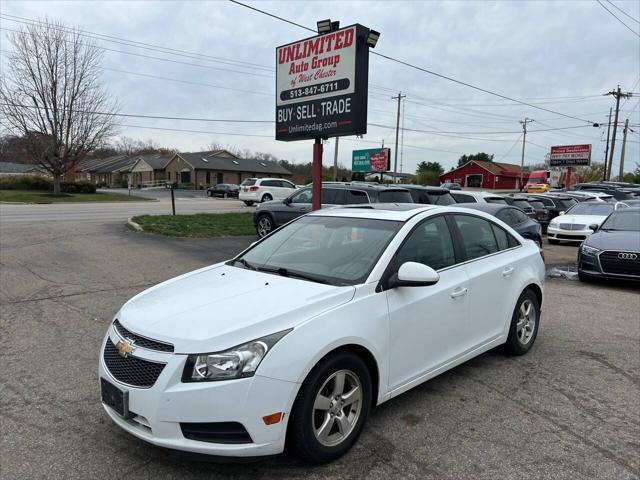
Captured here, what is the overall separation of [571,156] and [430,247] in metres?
45.2

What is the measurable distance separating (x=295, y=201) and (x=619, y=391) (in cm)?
1018

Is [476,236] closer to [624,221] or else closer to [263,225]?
[624,221]

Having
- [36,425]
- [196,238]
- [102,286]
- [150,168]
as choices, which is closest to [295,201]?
[196,238]

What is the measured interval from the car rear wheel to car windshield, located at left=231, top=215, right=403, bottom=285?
29.2 ft

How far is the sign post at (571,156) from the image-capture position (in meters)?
41.6

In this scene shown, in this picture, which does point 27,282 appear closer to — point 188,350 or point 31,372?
point 31,372

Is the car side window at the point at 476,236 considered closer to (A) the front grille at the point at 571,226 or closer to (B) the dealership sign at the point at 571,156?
(A) the front grille at the point at 571,226

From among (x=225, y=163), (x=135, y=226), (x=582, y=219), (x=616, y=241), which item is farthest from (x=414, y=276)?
(x=225, y=163)

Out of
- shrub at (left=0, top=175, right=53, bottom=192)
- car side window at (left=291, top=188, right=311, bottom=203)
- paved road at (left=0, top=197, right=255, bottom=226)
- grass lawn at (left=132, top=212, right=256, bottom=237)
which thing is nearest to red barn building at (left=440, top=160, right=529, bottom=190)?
shrub at (left=0, top=175, right=53, bottom=192)

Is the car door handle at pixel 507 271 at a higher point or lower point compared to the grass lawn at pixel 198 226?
higher

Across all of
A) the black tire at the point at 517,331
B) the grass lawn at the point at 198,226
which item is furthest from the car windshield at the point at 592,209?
the black tire at the point at 517,331

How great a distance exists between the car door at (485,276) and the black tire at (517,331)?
0.18 metres

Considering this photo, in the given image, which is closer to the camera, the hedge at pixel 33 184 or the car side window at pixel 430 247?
the car side window at pixel 430 247

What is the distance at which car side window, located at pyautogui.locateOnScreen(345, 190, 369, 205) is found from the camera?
38.7ft
